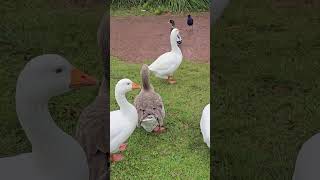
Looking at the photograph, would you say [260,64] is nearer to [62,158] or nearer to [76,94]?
→ [76,94]

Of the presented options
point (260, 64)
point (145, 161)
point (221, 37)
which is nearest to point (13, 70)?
point (145, 161)

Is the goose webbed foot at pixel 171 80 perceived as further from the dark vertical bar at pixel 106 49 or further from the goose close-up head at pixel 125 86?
the dark vertical bar at pixel 106 49

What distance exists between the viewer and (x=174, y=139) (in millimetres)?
1667

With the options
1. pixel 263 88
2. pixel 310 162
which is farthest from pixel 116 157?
pixel 263 88

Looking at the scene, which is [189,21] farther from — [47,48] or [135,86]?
[47,48]

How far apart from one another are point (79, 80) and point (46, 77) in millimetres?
98

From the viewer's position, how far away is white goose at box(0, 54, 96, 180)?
3.21 feet

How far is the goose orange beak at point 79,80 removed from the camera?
1058 millimetres

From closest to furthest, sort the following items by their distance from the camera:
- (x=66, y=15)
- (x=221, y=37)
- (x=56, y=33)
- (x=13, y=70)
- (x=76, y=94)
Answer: (x=66, y=15)
(x=76, y=94)
(x=56, y=33)
(x=13, y=70)
(x=221, y=37)

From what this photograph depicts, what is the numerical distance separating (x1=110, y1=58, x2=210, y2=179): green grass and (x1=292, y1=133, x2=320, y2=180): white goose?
1.55 ft

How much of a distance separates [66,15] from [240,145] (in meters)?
0.78

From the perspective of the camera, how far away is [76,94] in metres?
1.60

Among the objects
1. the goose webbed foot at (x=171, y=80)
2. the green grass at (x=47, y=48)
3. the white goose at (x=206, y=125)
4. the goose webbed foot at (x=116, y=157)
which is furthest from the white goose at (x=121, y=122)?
the goose webbed foot at (x=171, y=80)

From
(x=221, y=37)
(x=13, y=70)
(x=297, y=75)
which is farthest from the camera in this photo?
(x=297, y=75)
